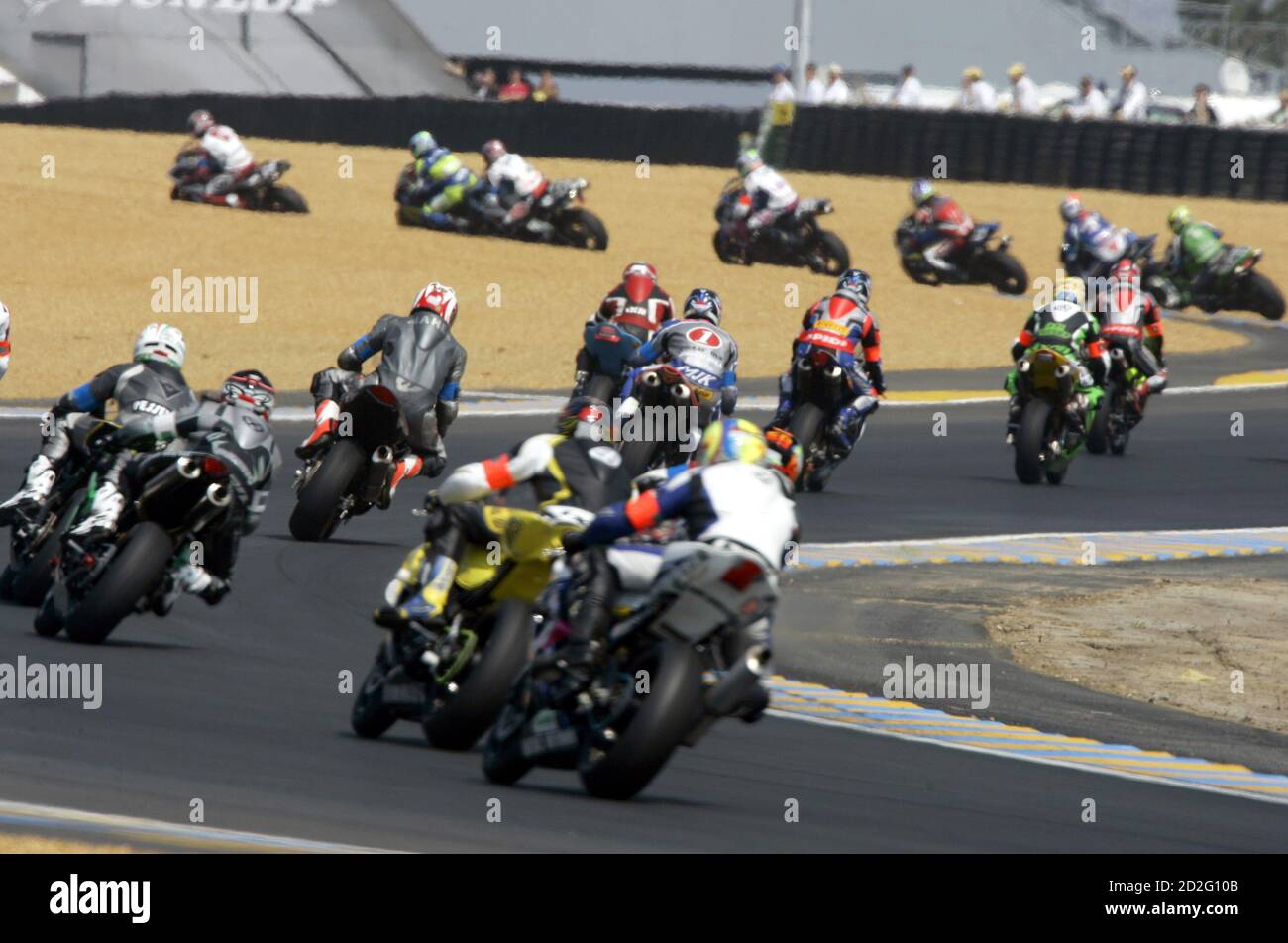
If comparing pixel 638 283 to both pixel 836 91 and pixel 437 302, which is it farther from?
pixel 836 91

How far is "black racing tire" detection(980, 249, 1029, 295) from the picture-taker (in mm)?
30141

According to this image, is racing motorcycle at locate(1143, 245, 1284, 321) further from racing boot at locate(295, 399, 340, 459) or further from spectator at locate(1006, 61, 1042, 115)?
racing boot at locate(295, 399, 340, 459)

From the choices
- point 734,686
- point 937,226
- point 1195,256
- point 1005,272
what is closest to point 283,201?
point 937,226

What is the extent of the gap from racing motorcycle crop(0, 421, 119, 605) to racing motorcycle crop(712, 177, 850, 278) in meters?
19.2

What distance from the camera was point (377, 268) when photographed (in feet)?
93.8

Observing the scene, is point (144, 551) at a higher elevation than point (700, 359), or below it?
below

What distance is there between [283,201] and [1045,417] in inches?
652

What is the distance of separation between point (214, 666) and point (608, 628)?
3029mm

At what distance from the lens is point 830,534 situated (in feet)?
50.2
